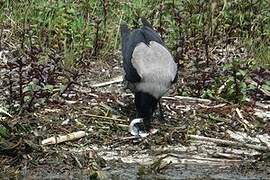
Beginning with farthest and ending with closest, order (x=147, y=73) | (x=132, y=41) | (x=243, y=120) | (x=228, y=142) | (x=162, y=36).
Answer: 1. (x=162, y=36)
2. (x=132, y=41)
3. (x=243, y=120)
4. (x=147, y=73)
5. (x=228, y=142)

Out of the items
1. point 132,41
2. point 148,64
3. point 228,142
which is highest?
point 132,41

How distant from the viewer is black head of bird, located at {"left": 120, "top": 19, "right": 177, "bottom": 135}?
6.52 m

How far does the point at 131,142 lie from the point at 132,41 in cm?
100

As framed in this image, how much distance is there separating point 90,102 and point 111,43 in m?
1.43

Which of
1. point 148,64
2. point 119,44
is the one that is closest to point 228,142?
point 148,64

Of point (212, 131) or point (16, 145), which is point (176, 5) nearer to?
point (212, 131)

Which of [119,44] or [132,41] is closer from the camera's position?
[132,41]

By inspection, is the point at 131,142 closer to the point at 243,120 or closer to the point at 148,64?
the point at 148,64

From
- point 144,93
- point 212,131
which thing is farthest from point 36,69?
point 212,131

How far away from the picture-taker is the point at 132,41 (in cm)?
701

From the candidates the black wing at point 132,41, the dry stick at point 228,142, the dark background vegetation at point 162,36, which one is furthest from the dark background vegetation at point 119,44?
the black wing at point 132,41

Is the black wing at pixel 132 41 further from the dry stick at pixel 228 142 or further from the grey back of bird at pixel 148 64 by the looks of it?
the dry stick at pixel 228 142

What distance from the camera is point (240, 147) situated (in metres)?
6.40

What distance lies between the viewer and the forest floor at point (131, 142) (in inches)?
233
